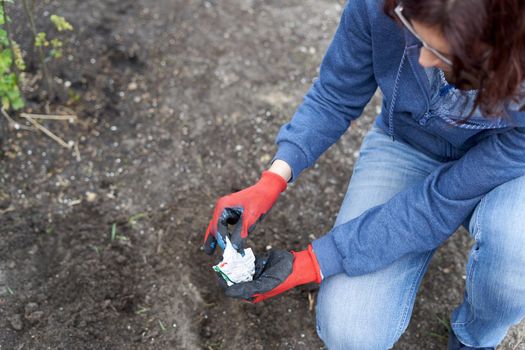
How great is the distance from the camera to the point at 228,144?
2.32 m

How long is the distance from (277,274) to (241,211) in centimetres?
20

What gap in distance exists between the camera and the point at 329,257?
1.61 m

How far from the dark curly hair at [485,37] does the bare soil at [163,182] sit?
1.02 meters

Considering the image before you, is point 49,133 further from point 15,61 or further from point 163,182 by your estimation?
point 163,182

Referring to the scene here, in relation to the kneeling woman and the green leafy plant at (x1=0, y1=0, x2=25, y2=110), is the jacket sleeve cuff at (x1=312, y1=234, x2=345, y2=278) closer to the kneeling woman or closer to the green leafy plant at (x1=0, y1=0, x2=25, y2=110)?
the kneeling woman

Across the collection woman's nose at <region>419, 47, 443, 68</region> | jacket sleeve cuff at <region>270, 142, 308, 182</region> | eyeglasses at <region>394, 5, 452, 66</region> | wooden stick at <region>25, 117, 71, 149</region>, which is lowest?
wooden stick at <region>25, 117, 71, 149</region>

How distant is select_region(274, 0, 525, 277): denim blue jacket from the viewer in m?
1.42

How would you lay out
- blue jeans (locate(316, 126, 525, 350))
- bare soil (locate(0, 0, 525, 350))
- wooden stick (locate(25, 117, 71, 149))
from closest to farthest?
1. blue jeans (locate(316, 126, 525, 350))
2. bare soil (locate(0, 0, 525, 350))
3. wooden stick (locate(25, 117, 71, 149))

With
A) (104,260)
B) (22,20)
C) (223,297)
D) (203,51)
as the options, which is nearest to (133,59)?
(203,51)

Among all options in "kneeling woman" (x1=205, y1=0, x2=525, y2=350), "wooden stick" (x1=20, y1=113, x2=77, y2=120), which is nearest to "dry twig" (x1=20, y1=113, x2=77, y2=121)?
"wooden stick" (x1=20, y1=113, x2=77, y2=120)

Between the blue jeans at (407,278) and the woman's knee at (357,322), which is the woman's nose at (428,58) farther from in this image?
the woman's knee at (357,322)

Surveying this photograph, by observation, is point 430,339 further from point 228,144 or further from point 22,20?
point 22,20

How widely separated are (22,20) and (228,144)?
1091 mm

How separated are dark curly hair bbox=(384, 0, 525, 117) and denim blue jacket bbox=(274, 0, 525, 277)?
0.57 feet
